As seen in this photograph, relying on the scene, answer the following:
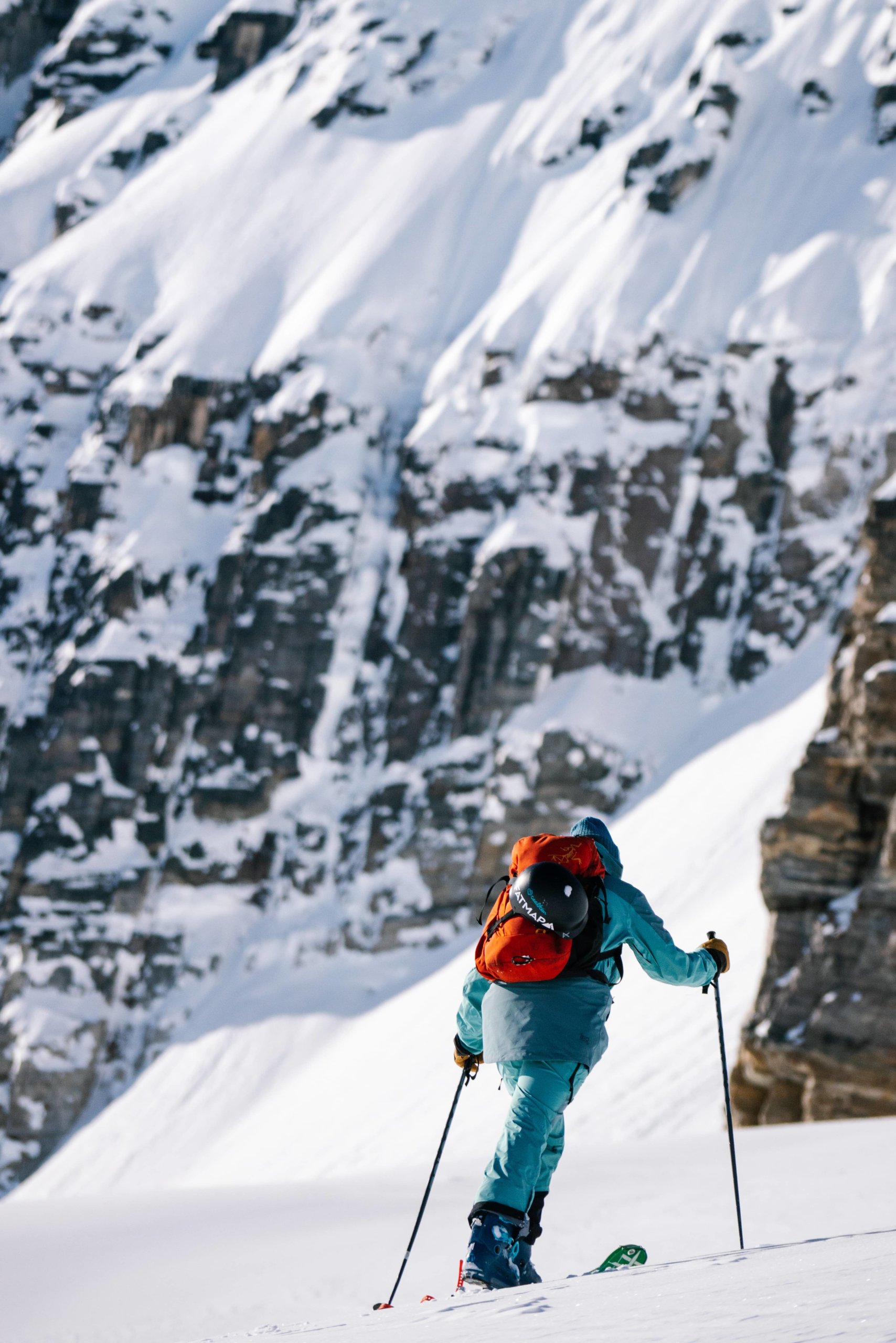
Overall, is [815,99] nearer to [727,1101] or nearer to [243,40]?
[243,40]

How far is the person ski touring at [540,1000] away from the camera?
4223mm

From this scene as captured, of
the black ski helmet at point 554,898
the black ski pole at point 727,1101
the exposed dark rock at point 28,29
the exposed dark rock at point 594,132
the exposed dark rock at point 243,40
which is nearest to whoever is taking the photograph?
the black ski helmet at point 554,898

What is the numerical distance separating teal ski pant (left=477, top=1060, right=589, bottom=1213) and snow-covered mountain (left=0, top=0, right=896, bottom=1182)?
3951cm

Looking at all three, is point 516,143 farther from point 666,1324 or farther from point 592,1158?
point 666,1324

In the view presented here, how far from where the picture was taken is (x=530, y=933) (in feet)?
14.4

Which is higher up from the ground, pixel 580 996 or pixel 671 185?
pixel 580 996

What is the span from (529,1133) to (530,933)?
60cm

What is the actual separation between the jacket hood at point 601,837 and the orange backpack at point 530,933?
21 centimetres

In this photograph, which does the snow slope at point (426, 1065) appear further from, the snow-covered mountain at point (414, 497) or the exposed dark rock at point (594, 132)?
the exposed dark rock at point (594, 132)

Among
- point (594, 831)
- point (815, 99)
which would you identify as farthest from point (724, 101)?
point (594, 831)

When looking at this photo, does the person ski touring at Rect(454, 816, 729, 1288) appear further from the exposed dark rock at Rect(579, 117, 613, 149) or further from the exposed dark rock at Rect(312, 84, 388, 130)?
the exposed dark rock at Rect(312, 84, 388, 130)

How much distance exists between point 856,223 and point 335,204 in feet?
74.9

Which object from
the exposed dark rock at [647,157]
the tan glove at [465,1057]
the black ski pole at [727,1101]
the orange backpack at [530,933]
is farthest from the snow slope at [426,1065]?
the exposed dark rock at [647,157]

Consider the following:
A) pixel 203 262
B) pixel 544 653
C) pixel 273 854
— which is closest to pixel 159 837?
pixel 273 854
